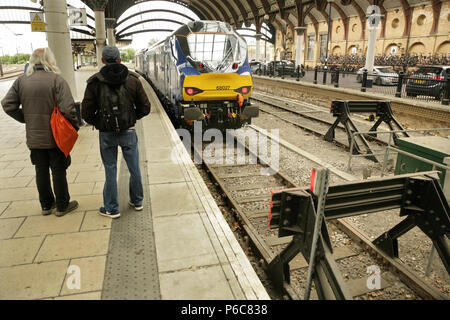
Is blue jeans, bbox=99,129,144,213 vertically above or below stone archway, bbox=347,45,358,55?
below

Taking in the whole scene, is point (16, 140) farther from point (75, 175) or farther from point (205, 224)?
point (205, 224)

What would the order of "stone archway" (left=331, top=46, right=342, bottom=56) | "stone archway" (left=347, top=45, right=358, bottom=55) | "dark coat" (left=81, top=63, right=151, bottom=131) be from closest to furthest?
"dark coat" (left=81, top=63, right=151, bottom=131) → "stone archway" (left=347, top=45, right=358, bottom=55) → "stone archway" (left=331, top=46, right=342, bottom=56)

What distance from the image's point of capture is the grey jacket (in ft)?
12.2

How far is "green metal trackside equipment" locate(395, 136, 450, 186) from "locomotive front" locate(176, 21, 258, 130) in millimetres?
4065

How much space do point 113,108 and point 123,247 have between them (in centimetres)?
153

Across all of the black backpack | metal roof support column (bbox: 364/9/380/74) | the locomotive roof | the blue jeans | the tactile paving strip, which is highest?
metal roof support column (bbox: 364/9/380/74)

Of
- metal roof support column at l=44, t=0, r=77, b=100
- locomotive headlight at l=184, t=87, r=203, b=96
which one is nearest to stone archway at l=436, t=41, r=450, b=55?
locomotive headlight at l=184, t=87, r=203, b=96

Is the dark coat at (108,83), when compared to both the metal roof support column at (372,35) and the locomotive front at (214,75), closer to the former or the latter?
the locomotive front at (214,75)

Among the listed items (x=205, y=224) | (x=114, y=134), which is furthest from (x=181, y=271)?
(x=114, y=134)

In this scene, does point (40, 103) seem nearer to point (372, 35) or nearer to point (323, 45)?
point (372, 35)

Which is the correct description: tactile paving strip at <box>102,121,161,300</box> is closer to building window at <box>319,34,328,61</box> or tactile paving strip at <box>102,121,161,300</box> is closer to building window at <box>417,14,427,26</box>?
building window at <box>417,14,427,26</box>

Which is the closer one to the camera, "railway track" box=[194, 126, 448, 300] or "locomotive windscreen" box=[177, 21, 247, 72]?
"railway track" box=[194, 126, 448, 300]

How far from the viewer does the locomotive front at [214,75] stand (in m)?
8.23

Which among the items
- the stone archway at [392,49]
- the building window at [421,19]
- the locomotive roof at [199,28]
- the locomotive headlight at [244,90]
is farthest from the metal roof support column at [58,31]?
the stone archway at [392,49]
